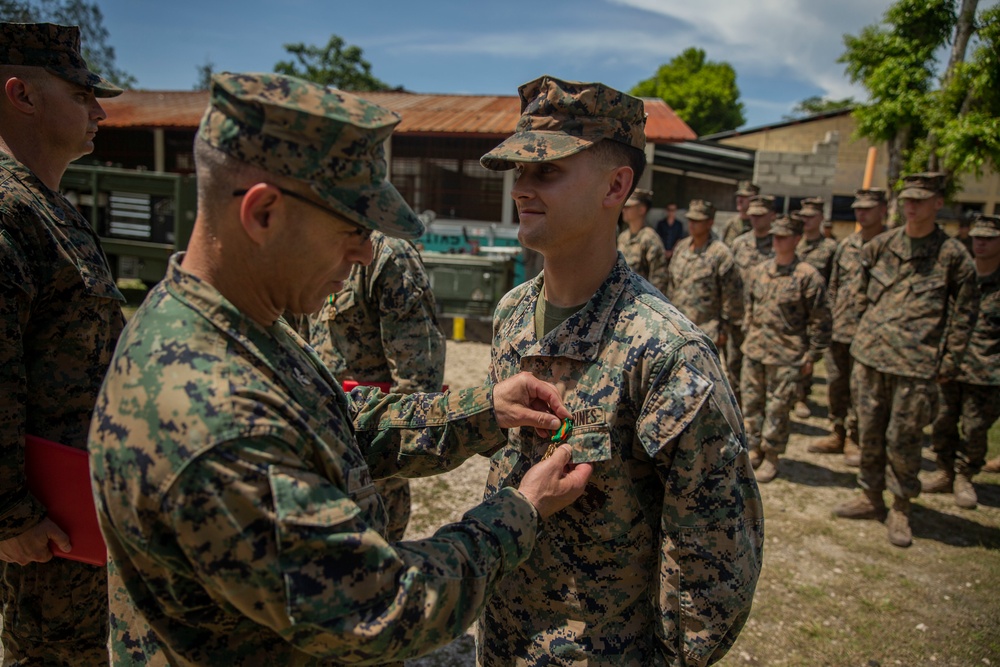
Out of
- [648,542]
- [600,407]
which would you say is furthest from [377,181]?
[648,542]

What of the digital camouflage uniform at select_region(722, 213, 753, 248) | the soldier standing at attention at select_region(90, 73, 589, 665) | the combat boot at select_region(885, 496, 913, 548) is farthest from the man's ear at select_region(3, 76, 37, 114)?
the digital camouflage uniform at select_region(722, 213, 753, 248)

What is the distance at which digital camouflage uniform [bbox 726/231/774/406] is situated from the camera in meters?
7.25

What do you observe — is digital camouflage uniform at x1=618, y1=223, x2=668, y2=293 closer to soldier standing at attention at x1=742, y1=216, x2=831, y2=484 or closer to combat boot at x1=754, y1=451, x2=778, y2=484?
soldier standing at attention at x1=742, y1=216, x2=831, y2=484

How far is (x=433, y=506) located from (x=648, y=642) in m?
3.11

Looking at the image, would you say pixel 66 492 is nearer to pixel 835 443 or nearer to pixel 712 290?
pixel 712 290

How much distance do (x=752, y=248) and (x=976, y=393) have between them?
9.79ft

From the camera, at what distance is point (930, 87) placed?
11.8 metres

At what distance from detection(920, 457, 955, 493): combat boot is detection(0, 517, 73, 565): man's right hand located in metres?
6.41

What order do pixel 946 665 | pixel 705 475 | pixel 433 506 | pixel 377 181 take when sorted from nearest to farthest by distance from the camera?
pixel 377 181 → pixel 705 475 → pixel 946 665 → pixel 433 506

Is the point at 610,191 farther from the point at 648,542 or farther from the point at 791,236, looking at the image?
the point at 791,236

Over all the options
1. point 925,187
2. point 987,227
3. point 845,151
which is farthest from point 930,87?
point 845,151

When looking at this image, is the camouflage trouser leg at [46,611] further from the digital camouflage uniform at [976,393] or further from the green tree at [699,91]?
the green tree at [699,91]

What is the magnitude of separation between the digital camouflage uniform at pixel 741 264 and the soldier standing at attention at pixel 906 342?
194 centimetres

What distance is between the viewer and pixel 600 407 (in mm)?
1793
